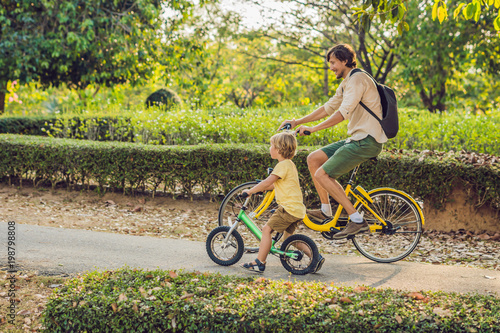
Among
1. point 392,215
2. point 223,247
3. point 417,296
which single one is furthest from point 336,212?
point 417,296

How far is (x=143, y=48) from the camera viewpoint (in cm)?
1432

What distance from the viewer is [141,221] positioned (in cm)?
670

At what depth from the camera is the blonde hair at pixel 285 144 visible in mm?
Result: 4094

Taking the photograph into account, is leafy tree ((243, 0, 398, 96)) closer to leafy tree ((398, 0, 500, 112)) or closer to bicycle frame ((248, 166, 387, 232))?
leafy tree ((398, 0, 500, 112))

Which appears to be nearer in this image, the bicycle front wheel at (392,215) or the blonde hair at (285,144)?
the blonde hair at (285,144)

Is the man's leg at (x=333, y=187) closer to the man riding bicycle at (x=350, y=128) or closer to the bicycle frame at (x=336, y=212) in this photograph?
the man riding bicycle at (x=350, y=128)

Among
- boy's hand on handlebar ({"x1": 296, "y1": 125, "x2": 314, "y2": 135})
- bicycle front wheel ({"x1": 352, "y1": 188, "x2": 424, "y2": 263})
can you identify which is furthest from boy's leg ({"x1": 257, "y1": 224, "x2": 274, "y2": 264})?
bicycle front wheel ({"x1": 352, "y1": 188, "x2": 424, "y2": 263})

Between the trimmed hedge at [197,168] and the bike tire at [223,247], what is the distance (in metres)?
2.53

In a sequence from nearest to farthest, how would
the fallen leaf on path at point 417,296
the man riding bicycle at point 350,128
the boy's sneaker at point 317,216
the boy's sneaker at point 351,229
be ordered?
the fallen leaf on path at point 417,296, the man riding bicycle at point 350,128, the boy's sneaker at point 351,229, the boy's sneaker at point 317,216

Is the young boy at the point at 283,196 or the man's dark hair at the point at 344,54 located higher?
the man's dark hair at the point at 344,54

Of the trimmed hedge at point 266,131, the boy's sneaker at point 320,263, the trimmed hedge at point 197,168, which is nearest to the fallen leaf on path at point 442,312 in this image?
the boy's sneaker at point 320,263

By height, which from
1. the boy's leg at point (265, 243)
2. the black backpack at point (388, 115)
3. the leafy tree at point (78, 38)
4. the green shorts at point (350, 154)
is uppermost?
the leafy tree at point (78, 38)

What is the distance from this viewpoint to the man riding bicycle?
4309mm

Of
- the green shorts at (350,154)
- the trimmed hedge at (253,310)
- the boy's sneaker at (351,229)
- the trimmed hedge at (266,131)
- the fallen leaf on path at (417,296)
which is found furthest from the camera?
the trimmed hedge at (266,131)
